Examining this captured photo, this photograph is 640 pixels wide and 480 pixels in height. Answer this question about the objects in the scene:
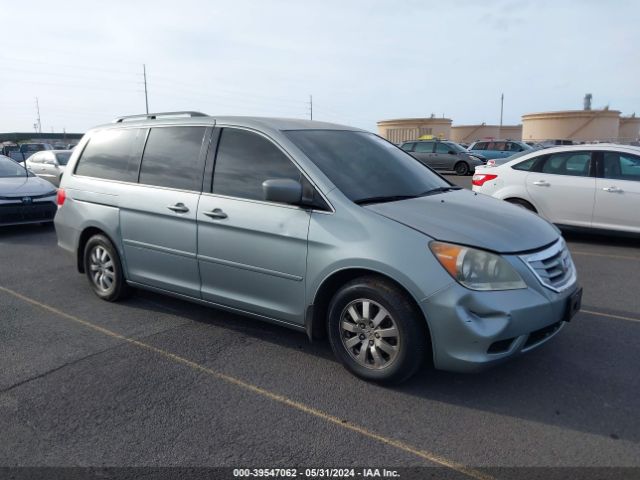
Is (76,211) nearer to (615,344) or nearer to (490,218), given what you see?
(490,218)

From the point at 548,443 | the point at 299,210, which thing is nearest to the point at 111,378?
the point at 299,210

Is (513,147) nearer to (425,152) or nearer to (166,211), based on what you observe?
(425,152)

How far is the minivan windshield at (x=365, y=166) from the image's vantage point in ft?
13.2

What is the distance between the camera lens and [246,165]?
4328mm

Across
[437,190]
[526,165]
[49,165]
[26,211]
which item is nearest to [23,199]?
[26,211]

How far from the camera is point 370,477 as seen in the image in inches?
108

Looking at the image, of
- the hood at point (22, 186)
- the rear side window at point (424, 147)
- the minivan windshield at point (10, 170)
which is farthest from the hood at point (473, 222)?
the rear side window at point (424, 147)

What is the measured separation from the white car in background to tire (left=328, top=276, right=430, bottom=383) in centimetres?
585

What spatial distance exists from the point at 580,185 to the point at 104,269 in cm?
674

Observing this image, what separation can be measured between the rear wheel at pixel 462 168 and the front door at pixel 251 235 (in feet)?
69.7

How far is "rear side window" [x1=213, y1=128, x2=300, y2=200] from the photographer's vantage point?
415 cm

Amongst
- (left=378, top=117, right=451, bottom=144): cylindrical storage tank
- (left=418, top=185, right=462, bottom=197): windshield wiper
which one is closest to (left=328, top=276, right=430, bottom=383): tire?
(left=418, top=185, right=462, bottom=197): windshield wiper

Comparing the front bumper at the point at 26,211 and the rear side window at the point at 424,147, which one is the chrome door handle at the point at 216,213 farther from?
the rear side window at the point at 424,147

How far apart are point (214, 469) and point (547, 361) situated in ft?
8.38
